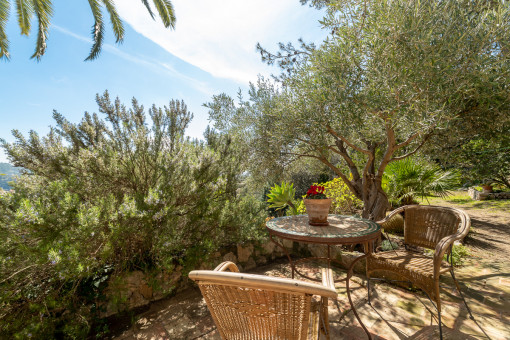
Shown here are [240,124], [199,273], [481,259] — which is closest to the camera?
[199,273]

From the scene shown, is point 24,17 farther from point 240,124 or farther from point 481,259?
point 481,259

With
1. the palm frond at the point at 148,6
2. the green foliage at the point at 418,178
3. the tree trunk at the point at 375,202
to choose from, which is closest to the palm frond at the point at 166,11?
the palm frond at the point at 148,6

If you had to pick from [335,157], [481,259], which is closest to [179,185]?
[481,259]

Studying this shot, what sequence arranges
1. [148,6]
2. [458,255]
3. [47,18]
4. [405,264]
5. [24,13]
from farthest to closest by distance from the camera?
1. [148,6]
2. [24,13]
3. [47,18]
4. [458,255]
5. [405,264]

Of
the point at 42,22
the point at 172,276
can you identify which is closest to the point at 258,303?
the point at 172,276

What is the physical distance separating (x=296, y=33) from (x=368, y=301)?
494cm

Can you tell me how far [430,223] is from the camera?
2564 millimetres

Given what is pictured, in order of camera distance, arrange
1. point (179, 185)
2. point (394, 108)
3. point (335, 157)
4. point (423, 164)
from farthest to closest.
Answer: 1. point (335, 157)
2. point (423, 164)
3. point (394, 108)
4. point (179, 185)

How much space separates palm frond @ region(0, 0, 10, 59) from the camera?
492 cm

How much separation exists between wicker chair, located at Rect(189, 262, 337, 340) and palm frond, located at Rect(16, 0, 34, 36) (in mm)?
8375

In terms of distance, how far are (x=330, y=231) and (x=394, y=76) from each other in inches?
84.1

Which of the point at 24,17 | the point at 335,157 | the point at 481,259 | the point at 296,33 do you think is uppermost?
the point at 24,17

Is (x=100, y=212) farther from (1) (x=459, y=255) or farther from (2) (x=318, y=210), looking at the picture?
(1) (x=459, y=255)

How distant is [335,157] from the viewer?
8.09m
